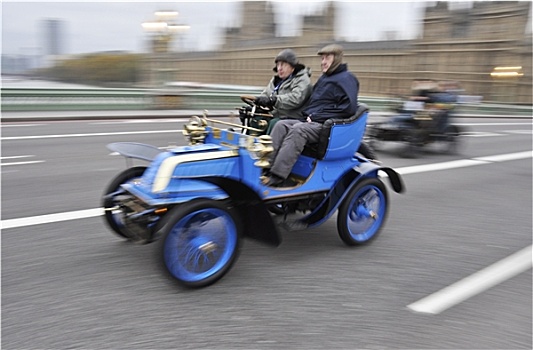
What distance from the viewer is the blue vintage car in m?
3.19

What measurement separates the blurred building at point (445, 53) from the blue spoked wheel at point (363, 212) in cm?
3221

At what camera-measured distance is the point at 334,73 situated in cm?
418

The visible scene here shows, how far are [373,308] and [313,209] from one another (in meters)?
1.27

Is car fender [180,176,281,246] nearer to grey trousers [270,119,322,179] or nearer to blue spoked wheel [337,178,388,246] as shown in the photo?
grey trousers [270,119,322,179]

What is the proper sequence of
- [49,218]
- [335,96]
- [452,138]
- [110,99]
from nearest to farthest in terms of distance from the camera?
[335,96], [49,218], [452,138], [110,99]

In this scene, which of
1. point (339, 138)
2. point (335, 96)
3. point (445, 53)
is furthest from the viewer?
point (445, 53)

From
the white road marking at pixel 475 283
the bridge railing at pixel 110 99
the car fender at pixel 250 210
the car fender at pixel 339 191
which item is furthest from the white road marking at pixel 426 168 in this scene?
the white road marking at pixel 475 283

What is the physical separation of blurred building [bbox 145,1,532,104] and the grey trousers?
32748 millimetres

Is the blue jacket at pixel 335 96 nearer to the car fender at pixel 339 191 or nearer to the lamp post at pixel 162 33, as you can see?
the car fender at pixel 339 191

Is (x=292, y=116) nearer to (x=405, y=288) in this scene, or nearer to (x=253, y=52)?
A: (x=405, y=288)

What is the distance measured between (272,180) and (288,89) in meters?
1.02

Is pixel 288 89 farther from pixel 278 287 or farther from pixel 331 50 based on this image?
pixel 278 287

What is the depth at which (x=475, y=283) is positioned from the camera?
3.71m

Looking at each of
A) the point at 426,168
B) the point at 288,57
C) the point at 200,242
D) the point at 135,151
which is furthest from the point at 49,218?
the point at 426,168
